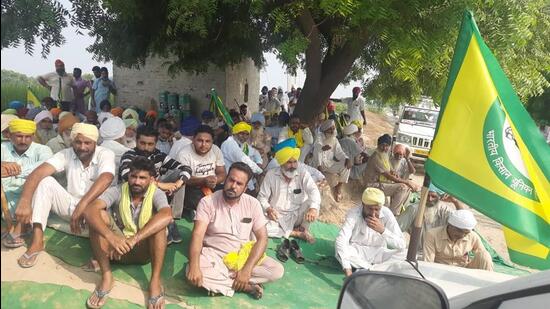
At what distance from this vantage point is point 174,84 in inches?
388

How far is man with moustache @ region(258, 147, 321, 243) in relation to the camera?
200 inches

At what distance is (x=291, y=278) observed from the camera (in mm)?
4293

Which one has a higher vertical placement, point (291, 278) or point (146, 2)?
point (146, 2)

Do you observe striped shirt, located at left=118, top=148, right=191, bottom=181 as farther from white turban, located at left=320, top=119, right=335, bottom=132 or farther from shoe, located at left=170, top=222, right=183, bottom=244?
white turban, located at left=320, top=119, right=335, bottom=132

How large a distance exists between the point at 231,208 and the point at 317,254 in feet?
5.04

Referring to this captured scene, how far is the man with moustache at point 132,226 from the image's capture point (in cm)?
329

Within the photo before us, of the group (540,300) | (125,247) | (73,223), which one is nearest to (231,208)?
(125,247)

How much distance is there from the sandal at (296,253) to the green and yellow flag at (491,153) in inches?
88.0

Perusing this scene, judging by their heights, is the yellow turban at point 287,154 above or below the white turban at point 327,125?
below

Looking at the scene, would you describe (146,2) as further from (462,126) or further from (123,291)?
(462,126)

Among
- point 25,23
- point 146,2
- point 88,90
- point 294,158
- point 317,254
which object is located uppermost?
point 146,2

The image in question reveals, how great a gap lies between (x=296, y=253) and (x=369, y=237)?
31.5 inches

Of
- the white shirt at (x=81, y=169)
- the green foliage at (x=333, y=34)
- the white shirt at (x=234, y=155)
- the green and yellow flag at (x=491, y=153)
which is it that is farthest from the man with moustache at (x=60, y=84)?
A: the green and yellow flag at (x=491, y=153)

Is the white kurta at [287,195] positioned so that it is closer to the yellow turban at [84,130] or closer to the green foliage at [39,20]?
the yellow turban at [84,130]
